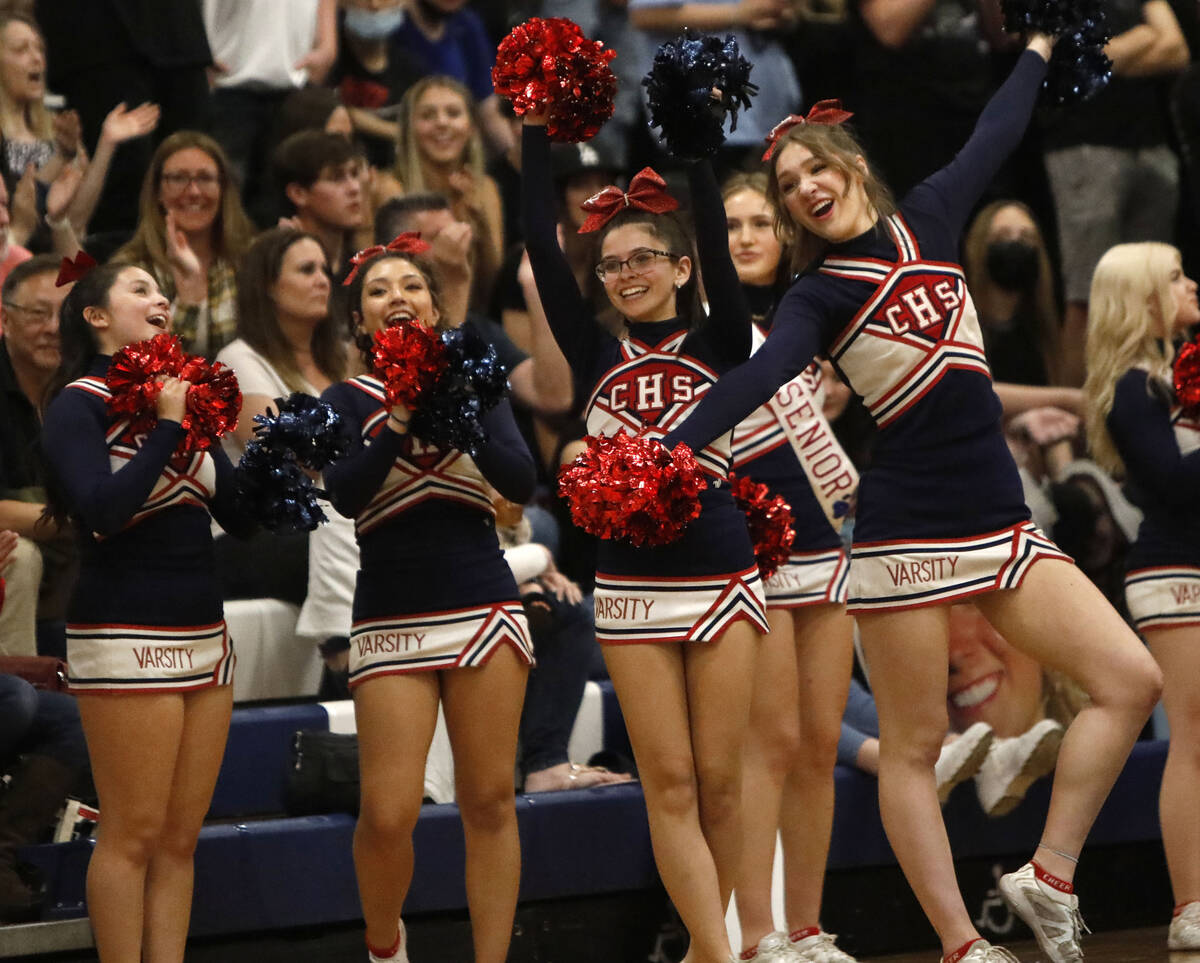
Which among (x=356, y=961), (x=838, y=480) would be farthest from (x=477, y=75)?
(x=356, y=961)

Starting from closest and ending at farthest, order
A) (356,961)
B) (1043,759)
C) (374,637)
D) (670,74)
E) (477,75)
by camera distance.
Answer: (670,74) → (374,637) → (356,961) → (1043,759) → (477,75)

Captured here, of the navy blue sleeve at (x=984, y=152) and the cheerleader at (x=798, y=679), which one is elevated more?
the navy blue sleeve at (x=984, y=152)

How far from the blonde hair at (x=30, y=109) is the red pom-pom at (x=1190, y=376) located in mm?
3724

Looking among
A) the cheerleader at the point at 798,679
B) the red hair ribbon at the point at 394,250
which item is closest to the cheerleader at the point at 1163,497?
the cheerleader at the point at 798,679

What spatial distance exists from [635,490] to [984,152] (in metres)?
1.17

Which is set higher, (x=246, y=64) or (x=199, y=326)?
(x=246, y=64)

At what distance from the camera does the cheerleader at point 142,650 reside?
3.68 m

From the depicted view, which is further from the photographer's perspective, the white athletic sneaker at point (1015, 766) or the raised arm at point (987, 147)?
the white athletic sneaker at point (1015, 766)

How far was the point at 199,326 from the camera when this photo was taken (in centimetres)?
554

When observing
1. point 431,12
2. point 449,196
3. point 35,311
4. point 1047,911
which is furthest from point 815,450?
point 431,12

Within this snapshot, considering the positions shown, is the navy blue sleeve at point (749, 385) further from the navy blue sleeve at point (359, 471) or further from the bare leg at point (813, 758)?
the bare leg at point (813, 758)

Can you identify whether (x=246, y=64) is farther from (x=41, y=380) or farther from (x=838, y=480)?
(x=838, y=480)

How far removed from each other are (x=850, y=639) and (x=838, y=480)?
1.29ft

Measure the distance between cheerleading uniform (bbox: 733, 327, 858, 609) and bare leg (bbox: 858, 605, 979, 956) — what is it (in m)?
0.61
